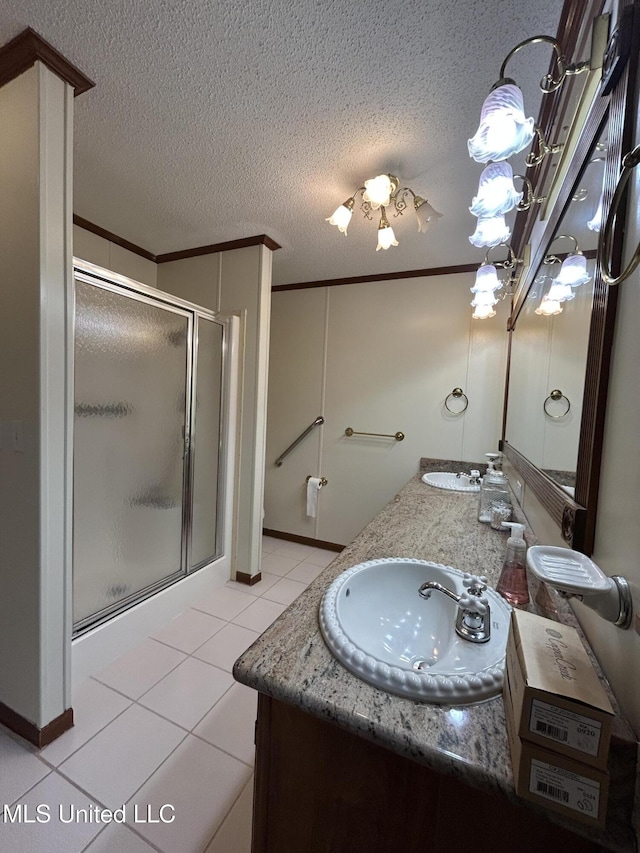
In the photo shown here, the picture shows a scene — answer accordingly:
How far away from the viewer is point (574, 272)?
0.82m

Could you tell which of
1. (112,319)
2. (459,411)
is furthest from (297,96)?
(459,411)

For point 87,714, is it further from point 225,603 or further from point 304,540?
point 304,540

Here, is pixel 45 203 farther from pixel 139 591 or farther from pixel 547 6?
pixel 139 591

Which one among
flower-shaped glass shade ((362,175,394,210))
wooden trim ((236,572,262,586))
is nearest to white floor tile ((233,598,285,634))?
wooden trim ((236,572,262,586))

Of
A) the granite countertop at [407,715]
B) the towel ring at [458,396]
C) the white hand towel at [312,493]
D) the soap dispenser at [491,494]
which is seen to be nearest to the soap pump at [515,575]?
the granite countertop at [407,715]

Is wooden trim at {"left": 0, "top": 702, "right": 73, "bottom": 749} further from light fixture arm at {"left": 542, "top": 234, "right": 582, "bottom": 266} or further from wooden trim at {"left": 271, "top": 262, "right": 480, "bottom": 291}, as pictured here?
wooden trim at {"left": 271, "top": 262, "right": 480, "bottom": 291}

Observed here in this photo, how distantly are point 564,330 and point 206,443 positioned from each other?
1944 millimetres

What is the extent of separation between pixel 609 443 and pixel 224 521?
2155mm

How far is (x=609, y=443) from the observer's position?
22.1 inches

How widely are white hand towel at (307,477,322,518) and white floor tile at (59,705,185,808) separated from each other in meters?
1.74

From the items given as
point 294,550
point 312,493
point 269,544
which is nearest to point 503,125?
point 312,493

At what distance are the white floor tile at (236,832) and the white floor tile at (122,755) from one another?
31cm

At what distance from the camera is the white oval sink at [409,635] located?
0.54 m

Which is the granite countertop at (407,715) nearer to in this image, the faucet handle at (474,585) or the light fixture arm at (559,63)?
the faucet handle at (474,585)
